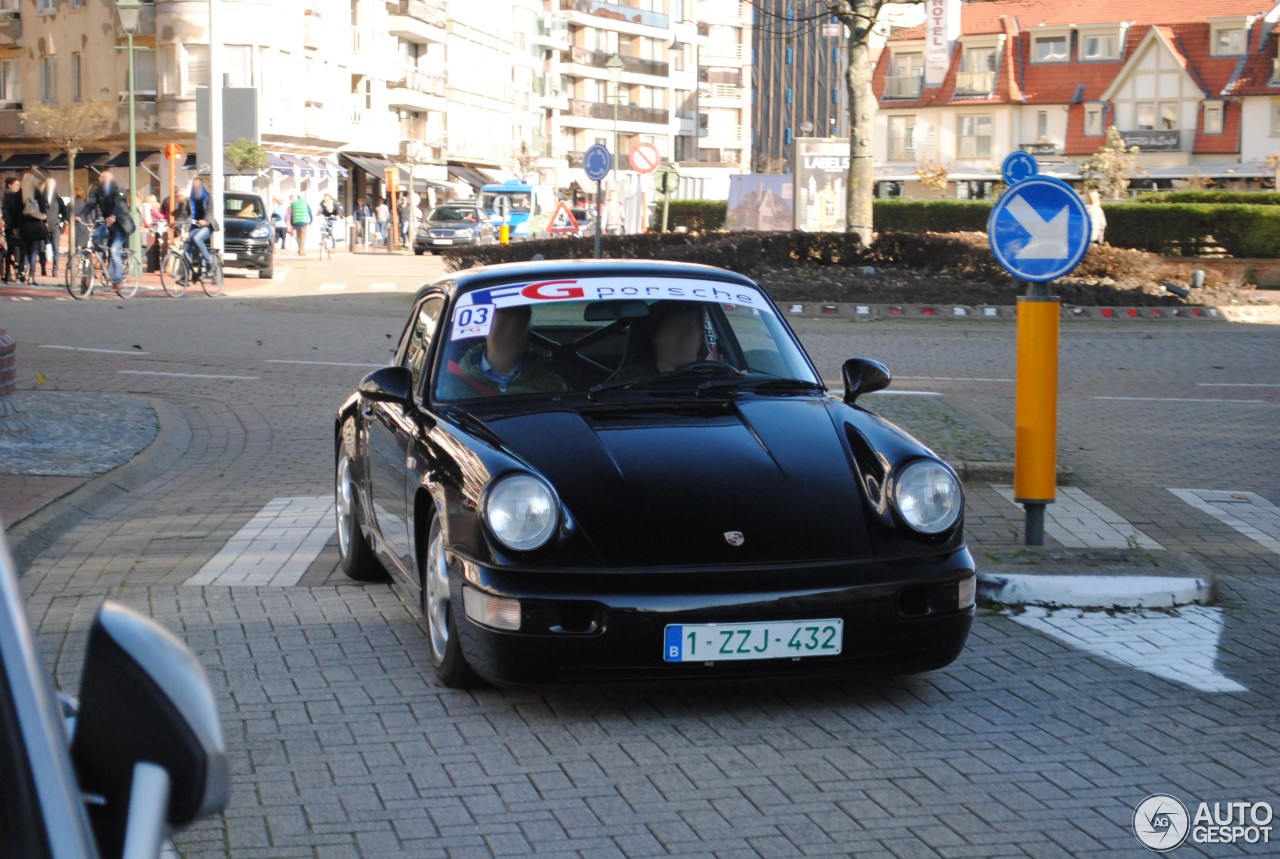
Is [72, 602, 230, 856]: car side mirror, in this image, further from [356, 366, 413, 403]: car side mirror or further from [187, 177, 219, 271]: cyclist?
[187, 177, 219, 271]: cyclist

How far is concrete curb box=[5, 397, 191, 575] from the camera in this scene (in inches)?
316

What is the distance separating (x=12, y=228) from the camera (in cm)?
2966

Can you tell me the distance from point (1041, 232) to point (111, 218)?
21.3 meters

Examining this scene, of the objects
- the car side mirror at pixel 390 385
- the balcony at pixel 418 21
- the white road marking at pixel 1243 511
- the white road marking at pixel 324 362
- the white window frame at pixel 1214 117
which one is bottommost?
the white road marking at pixel 1243 511

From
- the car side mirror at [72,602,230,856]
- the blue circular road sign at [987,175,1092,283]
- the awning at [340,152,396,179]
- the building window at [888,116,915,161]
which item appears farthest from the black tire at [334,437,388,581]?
the building window at [888,116,915,161]

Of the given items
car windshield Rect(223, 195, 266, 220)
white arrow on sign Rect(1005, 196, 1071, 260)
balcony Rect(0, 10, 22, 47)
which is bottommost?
white arrow on sign Rect(1005, 196, 1071, 260)

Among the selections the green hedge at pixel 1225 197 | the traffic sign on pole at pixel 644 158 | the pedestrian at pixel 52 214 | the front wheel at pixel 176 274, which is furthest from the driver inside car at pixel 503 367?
the green hedge at pixel 1225 197

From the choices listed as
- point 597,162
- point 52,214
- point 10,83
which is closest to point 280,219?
point 10,83

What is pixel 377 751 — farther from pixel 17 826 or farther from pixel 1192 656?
pixel 17 826

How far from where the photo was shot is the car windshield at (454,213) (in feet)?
194

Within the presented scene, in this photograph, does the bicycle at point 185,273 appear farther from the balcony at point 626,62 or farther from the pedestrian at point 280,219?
the balcony at point 626,62

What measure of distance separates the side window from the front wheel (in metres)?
21.5

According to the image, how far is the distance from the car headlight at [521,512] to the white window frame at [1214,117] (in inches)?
2959

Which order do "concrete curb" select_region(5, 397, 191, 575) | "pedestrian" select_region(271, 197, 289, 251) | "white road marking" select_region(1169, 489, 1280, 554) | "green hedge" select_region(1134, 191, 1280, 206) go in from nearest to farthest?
"concrete curb" select_region(5, 397, 191, 575), "white road marking" select_region(1169, 489, 1280, 554), "green hedge" select_region(1134, 191, 1280, 206), "pedestrian" select_region(271, 197, 289, 251)
